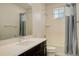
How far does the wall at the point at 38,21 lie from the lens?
99 centimetres

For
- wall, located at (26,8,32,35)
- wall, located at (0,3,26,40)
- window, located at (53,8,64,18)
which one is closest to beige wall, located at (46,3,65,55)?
window, located at (53,8,64,18)

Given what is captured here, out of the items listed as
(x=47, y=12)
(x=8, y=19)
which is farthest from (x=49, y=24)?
(x=8, y=19)

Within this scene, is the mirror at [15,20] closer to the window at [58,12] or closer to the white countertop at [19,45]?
the white countertop at [19,45]

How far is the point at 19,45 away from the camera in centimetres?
99

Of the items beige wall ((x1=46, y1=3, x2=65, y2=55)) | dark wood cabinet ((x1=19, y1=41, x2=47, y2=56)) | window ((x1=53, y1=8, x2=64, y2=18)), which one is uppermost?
window ((x1=53, y1=8, x2=64, y2=18))

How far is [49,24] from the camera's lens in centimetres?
98

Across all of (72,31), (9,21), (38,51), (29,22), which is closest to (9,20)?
(9,21)

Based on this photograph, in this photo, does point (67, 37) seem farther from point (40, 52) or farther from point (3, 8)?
point (3, 8)

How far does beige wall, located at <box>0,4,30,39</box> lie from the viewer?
101 centimetres

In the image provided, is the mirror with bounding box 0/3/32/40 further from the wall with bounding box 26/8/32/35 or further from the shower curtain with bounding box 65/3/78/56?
the shower curtain with bounding box 65/3/78/56

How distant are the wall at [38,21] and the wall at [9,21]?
119 mm

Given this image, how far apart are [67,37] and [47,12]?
280 millimetres

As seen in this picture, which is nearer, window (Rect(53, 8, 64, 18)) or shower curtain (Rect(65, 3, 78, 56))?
shower curtain (Rect(65, 3, 78, 56))

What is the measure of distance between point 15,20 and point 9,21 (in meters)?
0.05
